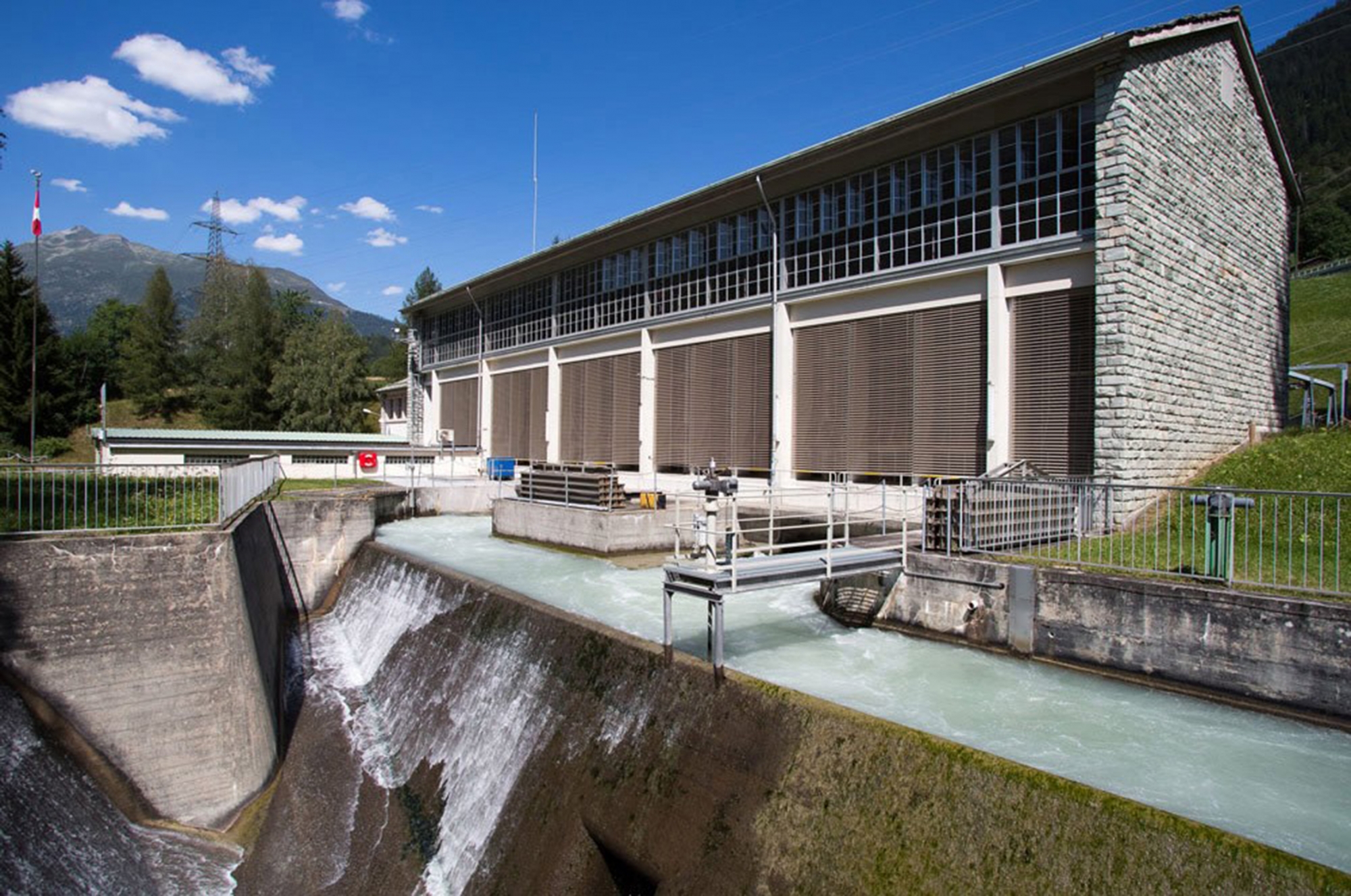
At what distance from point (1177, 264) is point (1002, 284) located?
11.2ft

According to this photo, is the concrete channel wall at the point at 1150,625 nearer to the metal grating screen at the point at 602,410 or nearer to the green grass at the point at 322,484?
the metal grating screen at the point at 602,410

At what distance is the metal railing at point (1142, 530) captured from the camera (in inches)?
364

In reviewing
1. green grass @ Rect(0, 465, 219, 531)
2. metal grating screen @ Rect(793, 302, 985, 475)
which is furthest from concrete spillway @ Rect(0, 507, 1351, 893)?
metal grating screen @ Rect(793, 302, 985, 475)

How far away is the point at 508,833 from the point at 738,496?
4651 mm

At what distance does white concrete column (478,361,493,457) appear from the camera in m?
40.8

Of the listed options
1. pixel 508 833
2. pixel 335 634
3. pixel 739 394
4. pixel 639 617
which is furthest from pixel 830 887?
pixel 739 394

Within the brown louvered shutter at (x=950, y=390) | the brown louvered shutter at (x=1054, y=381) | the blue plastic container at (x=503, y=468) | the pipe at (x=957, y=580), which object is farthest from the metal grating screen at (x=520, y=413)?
the pipe at (x=957, y=580)

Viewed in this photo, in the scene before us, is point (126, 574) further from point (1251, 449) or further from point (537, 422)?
point (537, 422)

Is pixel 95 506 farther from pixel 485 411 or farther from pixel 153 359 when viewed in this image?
pixel 153 359

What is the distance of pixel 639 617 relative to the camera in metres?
13.1

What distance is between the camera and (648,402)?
95.9ft

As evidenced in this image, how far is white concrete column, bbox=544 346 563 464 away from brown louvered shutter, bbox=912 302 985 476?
18807 mm

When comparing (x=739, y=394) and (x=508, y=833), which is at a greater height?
(x=739, y=394)

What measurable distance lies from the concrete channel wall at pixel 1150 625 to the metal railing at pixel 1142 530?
48 cm
